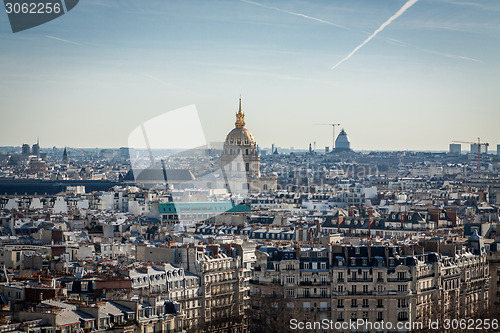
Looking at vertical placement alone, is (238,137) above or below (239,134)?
below

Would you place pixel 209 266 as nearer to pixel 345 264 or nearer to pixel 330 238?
pixel 345 264

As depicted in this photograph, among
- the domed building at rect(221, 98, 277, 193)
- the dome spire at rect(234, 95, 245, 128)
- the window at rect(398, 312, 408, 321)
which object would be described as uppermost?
the dome spire at rect(234, 95, 245, 128)

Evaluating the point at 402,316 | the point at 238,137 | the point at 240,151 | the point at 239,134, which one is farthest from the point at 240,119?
the point at 402,316

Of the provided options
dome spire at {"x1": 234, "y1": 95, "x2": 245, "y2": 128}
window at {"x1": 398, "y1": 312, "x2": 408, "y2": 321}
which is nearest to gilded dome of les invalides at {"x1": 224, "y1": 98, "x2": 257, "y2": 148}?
dome spire at {"x1": 234, "y1": 95, "x2": 245, "y2": 128}

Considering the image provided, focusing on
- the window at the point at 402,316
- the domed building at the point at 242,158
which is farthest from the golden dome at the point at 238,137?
the window at the point at 402,316

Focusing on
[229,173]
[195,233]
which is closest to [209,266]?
[195,233]

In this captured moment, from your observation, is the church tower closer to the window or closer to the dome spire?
the dome spire

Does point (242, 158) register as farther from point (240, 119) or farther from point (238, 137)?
point (240, 119)

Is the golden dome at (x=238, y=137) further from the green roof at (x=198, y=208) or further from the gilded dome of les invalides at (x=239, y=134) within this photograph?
the green roof at (x=198, y=208)
